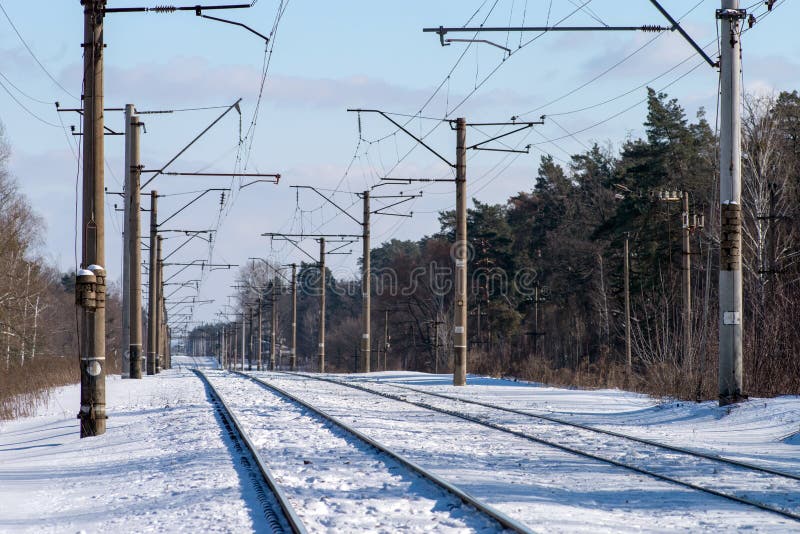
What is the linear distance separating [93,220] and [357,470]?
24.3 ft

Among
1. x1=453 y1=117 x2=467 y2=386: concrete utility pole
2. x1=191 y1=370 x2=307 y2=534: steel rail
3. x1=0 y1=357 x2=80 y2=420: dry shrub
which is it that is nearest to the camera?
x1=191 y1=370 x2=307 y2=534: steel rail

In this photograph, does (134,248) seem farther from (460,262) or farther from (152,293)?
(152,293)

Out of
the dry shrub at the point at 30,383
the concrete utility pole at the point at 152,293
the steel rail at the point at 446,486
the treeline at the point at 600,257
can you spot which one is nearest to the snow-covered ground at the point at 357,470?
the steel rail at the point at 446,486

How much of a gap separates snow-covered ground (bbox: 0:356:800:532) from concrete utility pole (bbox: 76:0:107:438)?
658 millimetres

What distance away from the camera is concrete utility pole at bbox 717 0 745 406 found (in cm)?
1889

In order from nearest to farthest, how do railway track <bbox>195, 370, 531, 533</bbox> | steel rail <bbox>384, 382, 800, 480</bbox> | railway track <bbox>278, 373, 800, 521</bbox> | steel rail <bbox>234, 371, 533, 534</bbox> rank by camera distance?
steel rail <bbox>234, 371, 533, 534</bbox>, railway track <bbox>195, 370, 531, 533</bbox>, railway track <bbox>278, 373, 800, 521</bbox>, steel rail <bbox>384, 382, 800, 480</bbox>

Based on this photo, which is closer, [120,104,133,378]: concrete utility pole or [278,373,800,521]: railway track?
[278,373,800,521]: railway track

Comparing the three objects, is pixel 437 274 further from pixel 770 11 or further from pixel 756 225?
pixel 770 11

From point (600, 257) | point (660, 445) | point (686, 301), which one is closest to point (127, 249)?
point (686, 301)

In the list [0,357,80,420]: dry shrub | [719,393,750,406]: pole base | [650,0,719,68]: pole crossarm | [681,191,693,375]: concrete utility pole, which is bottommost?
[0,357,80,420]: dry shrub

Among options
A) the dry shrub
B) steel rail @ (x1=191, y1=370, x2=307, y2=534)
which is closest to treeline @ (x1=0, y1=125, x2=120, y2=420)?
the dry shrub

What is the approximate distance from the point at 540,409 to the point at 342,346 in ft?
392

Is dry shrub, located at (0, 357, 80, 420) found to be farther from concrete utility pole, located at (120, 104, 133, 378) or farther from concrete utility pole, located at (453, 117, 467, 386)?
concrete utility pole, located at (453, 117, 467, 386)


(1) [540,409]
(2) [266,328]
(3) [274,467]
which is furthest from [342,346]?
(3) [274,467]
